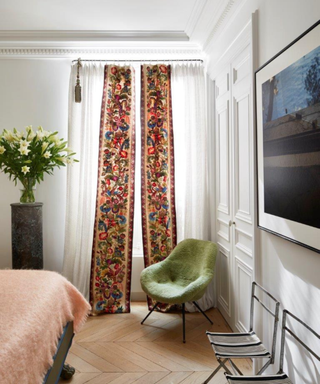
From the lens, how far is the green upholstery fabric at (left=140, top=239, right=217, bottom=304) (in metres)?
3.24

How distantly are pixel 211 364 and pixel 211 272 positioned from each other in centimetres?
82

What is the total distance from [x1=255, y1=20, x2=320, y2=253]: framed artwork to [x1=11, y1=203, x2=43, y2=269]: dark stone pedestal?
216 cm

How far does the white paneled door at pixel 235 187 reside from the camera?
2.83 m

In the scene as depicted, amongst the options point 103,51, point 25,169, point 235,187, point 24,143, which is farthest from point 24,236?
point 103,51

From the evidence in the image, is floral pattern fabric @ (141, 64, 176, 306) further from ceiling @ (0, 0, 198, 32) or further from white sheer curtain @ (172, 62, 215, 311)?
ceiling @ (0, 0, 198, 32)

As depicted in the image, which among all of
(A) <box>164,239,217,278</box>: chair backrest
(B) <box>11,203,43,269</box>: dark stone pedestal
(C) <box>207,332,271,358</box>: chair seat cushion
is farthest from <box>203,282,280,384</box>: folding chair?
(B) <box>11,203,43,269</box>: dark stone pedestal

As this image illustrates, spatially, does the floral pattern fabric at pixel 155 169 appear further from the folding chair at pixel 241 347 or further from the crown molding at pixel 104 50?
the folding chair at pixel 241 347

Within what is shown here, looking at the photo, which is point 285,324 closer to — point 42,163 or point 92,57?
point 42,163

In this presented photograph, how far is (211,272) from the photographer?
11.2ft

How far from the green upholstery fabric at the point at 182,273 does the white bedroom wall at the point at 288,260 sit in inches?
32.3

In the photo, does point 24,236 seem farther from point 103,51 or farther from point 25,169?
point 103,51

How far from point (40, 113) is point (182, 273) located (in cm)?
230

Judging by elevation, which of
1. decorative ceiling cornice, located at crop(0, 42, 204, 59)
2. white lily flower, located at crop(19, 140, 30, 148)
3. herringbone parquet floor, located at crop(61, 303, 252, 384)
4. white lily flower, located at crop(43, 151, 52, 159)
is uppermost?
decorative ceiling cornice, located at crop(0, 42, 204, 59)

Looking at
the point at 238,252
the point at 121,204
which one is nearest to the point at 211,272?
the point at 238,252
